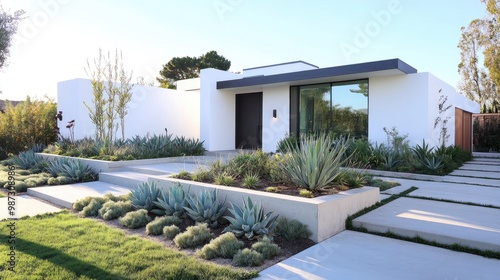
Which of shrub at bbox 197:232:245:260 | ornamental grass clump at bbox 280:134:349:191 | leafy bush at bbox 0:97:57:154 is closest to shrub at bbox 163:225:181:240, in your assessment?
shrub at bbox 197:232:245:260

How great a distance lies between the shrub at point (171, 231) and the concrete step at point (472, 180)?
255 inches

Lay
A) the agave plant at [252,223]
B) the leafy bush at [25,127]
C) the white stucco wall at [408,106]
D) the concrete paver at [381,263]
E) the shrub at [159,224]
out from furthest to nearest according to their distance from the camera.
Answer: the leafy bush at [25,127], the white stucco wall at [408,106], the shrub at [159,224], the agave plant at [252,223], the concrete paver at [381,263]

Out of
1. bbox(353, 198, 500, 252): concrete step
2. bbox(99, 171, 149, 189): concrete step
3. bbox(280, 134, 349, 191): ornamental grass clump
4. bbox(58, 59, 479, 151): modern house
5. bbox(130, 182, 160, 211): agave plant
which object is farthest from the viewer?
bbox(58, 59, 479, 151): modern house

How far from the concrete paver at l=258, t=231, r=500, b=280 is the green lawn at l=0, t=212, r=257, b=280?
21.6 inches

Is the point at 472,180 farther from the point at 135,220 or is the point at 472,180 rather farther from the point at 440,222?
the point at 135,220

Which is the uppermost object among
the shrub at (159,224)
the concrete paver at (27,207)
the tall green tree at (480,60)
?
the tall green tree at (480,60)

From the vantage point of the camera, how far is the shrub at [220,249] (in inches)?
128

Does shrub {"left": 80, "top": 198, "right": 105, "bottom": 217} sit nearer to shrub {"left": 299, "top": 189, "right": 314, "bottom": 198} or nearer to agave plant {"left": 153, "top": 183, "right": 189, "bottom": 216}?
agave plant {"left": 153, "top": 183, "right": 189, "bottom": 216}

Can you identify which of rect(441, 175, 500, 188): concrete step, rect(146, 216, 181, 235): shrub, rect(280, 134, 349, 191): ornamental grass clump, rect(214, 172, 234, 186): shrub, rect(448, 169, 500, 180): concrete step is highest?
rect(280, 134, 349, 191): ornamental grass clump

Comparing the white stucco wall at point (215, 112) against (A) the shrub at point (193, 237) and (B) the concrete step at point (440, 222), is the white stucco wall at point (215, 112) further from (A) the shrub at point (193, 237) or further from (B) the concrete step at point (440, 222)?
(A) the shrub at point (193, 237)

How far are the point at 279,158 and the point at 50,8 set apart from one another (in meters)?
6.17

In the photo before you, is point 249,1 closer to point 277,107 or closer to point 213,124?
point 277,107

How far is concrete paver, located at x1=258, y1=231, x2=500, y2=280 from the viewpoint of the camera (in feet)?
9.21

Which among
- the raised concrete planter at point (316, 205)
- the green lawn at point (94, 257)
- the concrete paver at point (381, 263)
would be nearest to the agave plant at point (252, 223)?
the raised concrete planter at point (316, 205)
